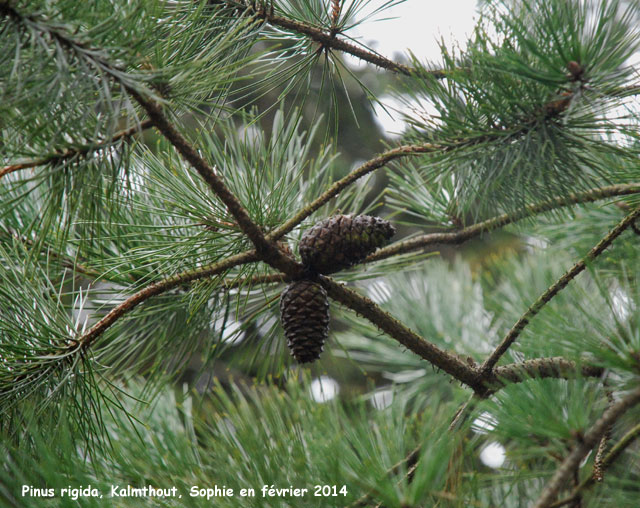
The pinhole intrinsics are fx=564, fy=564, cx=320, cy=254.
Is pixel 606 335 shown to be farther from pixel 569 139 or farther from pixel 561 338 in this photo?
pixel 569 139

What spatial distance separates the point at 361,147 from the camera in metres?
4.16

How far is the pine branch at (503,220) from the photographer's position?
771 millimetres

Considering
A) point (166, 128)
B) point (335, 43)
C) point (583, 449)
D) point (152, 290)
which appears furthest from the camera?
point (335, 43)

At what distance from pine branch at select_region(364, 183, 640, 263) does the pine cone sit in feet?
0.39

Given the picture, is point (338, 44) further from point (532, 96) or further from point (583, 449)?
point (583, 449)

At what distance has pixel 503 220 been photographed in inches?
38.3

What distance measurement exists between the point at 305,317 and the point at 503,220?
0.41 m

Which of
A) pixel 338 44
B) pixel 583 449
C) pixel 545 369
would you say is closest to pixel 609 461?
pixel 545 369

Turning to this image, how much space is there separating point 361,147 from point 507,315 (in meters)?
3.09

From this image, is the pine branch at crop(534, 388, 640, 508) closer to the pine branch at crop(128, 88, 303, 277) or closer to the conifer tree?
the conifer tree

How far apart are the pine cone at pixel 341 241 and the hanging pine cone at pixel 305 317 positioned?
0.04m

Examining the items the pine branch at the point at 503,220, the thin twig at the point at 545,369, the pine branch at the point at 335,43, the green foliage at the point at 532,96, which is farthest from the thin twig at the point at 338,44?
the thin twig at the point at 545,369

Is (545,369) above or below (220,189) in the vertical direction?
below

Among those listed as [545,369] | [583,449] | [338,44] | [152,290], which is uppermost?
[338,44]
